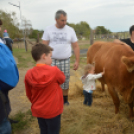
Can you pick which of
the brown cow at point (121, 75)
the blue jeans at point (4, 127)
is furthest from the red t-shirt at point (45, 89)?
the brown cow at point (121, 75)

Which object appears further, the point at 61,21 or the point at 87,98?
the point at 87,98

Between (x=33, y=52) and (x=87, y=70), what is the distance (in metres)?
1.67

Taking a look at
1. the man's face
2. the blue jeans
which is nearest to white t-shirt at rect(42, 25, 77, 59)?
the man's face

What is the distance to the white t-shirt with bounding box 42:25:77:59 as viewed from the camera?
2.86m

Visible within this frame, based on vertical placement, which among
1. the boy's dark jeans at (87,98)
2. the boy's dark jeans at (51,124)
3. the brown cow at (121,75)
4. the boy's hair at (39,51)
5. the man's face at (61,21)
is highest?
the man's face at (61,21)

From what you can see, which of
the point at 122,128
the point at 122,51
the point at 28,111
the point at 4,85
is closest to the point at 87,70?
the point at 122,51

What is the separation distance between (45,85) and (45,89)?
0.29ft

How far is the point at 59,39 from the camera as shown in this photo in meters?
2.86

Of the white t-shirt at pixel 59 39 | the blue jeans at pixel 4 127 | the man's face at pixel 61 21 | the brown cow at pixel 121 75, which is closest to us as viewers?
the blue jeans at pixel 4 127

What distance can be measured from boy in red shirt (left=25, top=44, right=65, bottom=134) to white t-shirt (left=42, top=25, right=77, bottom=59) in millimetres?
1231

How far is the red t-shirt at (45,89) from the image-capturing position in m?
1.56

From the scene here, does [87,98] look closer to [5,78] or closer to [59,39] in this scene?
[59,39]

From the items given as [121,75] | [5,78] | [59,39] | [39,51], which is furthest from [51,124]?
[59,39]

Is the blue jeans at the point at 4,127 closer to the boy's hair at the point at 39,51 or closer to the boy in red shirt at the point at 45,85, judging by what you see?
the boy in red shirt at the point at 45,85
